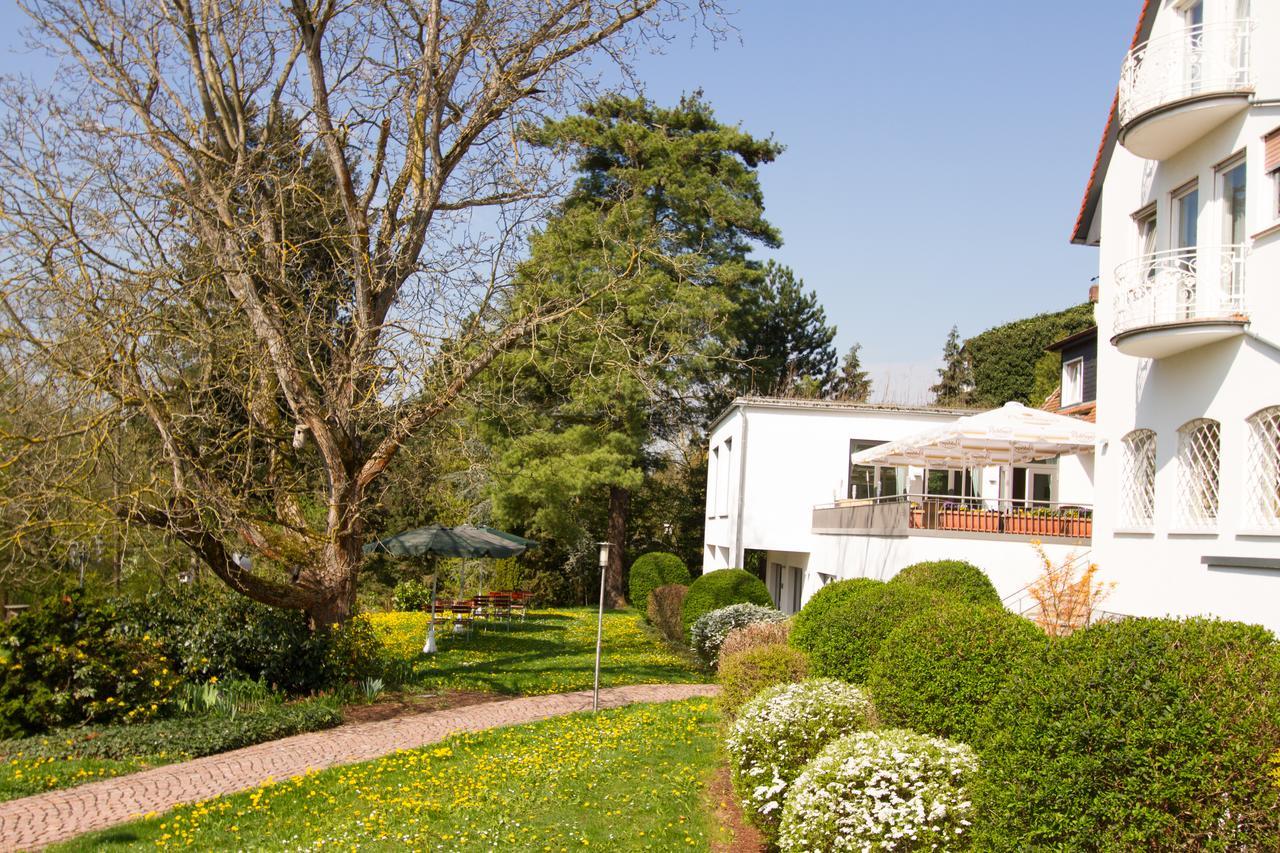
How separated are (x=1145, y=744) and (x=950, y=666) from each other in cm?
239

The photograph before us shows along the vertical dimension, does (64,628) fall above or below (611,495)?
below

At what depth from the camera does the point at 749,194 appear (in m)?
35.0

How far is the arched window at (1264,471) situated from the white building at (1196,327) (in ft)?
0.04

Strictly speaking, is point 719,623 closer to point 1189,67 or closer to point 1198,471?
point 1198,471

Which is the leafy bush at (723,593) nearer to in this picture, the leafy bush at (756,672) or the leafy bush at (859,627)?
the leafy bush at (756,672)

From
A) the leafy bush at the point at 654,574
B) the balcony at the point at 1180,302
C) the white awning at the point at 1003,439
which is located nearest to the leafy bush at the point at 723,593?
the white awning at the point at 1003,439

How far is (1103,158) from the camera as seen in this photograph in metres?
14.8

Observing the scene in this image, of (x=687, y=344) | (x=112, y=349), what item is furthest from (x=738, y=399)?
(x=112, y=349)

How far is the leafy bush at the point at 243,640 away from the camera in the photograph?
1318cm

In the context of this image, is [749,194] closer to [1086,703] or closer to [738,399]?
[738,399]

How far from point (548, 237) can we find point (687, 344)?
941 cm

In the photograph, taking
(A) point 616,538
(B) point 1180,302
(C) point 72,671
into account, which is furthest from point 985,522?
(A) point 616,538

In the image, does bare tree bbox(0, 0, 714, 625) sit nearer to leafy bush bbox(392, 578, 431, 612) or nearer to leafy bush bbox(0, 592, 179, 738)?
leafy bush bbox(0, 592, 179, 738)

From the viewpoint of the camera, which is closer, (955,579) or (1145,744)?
(1145,744)
